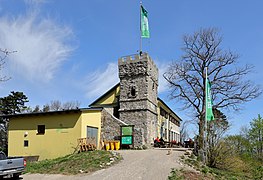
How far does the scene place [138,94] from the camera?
28.6 metres

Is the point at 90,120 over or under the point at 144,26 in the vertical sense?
under

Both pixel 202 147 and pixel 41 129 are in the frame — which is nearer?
pixel 202 147

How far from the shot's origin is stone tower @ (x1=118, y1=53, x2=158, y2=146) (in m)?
27.8

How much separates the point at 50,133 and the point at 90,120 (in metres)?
3.38

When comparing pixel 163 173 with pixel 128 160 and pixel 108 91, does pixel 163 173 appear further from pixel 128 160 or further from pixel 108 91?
pixel 108 91

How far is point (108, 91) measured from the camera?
3375cm

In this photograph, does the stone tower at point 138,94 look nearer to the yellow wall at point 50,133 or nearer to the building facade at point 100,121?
the building facade at point 100,121

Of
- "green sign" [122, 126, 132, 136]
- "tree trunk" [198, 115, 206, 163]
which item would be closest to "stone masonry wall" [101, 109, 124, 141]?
"green sign" [122, 126, 132, 136]

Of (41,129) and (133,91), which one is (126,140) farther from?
(41,129)

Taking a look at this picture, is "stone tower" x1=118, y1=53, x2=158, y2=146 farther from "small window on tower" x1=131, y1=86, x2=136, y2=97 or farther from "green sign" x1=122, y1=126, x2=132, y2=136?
"green sign" x1=122, y1=126, x2=132, y2=136

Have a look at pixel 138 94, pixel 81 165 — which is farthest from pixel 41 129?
pixel 138 94

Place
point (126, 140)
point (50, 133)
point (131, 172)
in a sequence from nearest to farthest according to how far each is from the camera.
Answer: point (131, 172)
point (50, 133)
point (126, 140)

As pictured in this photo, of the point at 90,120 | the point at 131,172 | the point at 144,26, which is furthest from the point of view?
the point at 144,26

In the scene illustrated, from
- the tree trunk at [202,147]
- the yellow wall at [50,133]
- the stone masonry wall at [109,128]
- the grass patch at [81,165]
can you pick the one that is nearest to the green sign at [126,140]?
the stone masonry wall at [109,128]
